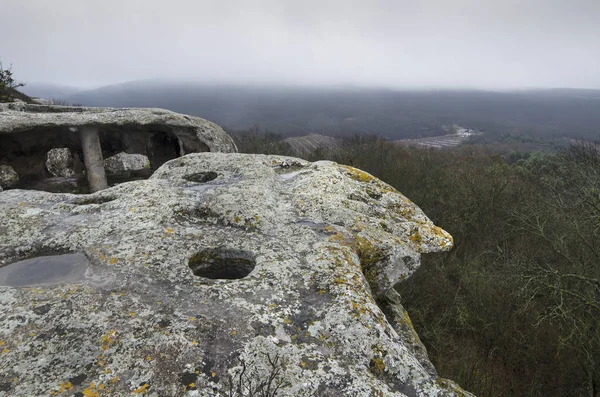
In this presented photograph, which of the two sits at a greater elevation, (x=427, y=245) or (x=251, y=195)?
(x=251, y=195)

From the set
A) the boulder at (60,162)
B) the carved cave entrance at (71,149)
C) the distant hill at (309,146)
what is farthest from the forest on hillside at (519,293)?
the distant hill at (309,146)

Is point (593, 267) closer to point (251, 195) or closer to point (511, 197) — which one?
point (511, 197)

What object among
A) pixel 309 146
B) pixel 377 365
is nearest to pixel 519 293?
pixel 377 365

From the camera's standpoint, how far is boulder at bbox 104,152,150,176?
17094 mm

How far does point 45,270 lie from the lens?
434cm

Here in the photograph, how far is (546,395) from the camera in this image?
36.7 ft

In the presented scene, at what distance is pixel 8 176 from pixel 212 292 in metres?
14.1

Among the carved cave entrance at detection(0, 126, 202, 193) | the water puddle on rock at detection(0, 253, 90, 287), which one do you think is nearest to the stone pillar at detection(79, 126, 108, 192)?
the carved cave entrance at detection(0, 126, 202, 193)

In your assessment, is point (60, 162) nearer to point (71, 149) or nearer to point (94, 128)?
point (71, 149)

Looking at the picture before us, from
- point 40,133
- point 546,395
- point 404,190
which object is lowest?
point 546,395

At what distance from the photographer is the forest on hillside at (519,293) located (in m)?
10.4

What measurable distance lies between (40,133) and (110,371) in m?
14.9

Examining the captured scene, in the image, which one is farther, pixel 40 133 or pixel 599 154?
pixel 40 133

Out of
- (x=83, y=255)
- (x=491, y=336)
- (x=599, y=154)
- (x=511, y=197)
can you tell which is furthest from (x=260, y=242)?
(x=511, y=197)
